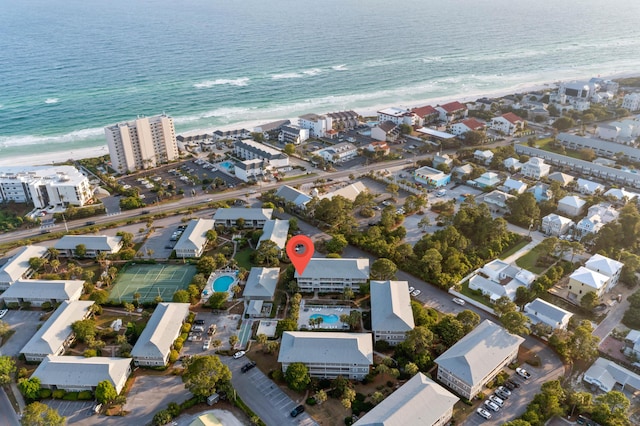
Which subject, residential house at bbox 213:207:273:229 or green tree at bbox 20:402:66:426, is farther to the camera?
residential house at bbox 213:207:273:229

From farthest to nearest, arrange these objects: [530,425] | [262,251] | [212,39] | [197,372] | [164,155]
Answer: [212,39], [164,155], [262,251], [197,372], [530,425]

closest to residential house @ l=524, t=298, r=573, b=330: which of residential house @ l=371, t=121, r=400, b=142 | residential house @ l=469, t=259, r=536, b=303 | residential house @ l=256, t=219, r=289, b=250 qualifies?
residential house @ l=469, t=259, r=536, b=303

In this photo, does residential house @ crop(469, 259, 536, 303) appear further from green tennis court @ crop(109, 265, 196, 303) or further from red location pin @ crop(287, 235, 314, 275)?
green tennis court @ crop(109, 265, 196, 303)

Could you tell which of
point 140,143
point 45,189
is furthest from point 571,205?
point 45,189

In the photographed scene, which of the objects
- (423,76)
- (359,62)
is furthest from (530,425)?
(359,62)

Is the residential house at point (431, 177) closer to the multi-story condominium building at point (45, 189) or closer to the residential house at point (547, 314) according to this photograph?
the residential house at point (547, 314)

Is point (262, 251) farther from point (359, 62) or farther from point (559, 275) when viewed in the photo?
point (359, 62)

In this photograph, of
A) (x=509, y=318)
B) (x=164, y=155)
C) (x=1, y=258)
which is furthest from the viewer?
(x=164, y=155)
